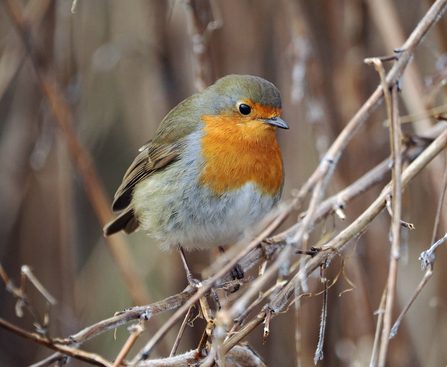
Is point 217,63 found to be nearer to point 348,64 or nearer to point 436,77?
point 348,64

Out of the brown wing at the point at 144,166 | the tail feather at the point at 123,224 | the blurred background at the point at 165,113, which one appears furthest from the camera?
the blurred background at the point at 165,113

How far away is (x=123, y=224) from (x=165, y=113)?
2.93 ft

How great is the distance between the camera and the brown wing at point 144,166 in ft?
7.84

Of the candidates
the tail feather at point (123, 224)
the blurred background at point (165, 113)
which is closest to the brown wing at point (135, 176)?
the tail feather at point (123, 224)

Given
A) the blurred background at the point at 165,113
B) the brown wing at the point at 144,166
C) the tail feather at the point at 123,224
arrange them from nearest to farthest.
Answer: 1. the brown wing at the point at 144,166
2. the tail feather at the point at 123,224
3. the blurred background at the point at 165,113

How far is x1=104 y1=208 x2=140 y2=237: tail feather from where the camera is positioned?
8.54ft

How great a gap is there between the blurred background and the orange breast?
48cm

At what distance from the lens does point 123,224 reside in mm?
2689

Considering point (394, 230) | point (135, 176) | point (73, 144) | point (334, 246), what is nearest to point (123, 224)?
point (135, 176)

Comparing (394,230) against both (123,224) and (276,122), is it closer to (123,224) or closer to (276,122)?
(276,122)

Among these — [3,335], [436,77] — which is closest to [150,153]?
[436,77]

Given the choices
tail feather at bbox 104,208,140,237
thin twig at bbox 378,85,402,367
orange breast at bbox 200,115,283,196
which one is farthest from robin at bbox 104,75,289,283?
thin twig at bbox 378,85,402,367

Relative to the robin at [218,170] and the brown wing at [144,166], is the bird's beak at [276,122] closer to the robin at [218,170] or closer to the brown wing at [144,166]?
the robin at [218,170]

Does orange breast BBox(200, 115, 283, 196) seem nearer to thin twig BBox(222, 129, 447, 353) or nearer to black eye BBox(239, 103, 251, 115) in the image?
black eye BBox(239, 103, 251, 115)
